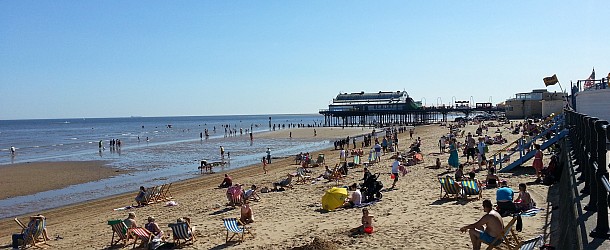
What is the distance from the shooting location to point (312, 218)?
469 inches

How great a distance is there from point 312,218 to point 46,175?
2250 centimetres

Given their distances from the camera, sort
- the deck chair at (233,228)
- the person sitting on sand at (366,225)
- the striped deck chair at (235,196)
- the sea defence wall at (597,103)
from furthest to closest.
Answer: the sea defence wall at (597,103) < the striped deck chair at (235,196) < the deck chair at (233,228) < the person sitting on sand at (366,225)

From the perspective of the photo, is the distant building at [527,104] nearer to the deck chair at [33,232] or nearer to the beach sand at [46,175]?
the beach sand at [46,175]

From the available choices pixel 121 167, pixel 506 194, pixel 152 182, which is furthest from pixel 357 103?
pixel 506 194

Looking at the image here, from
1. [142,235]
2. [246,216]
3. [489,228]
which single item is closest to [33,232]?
[142,235]

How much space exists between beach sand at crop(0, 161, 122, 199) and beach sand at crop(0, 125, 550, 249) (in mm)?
7031

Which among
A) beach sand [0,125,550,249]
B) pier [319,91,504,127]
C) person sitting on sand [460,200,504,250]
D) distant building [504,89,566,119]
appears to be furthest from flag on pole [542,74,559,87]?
pier [319,91,504,127]

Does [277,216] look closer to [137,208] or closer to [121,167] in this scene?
[137,208]

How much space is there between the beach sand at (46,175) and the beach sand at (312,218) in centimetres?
→ 703

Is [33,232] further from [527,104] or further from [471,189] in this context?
[527,104]

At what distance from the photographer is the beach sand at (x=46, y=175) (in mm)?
24312

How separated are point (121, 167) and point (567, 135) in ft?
86.0

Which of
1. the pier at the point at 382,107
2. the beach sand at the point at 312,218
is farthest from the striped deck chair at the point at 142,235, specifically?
the pier at the point at 382,107

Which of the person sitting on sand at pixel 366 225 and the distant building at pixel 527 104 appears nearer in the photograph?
the person sitting on sand at pixel 366 225
